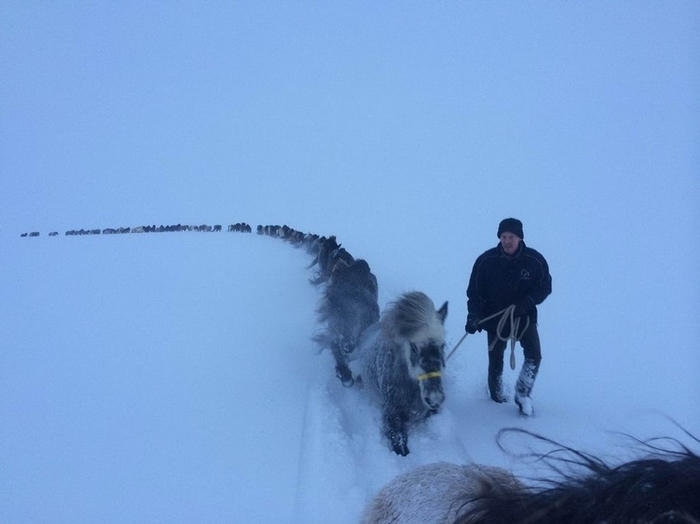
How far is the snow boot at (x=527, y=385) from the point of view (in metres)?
4.57

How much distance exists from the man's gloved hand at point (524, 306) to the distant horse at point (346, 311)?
2300 millimetres

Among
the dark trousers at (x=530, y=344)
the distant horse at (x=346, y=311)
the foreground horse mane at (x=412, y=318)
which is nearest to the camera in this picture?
the foreground horse mane at (x=412, y=318)

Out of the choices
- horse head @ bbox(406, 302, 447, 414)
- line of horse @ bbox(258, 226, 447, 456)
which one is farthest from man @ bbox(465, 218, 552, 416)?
horse head @ bbox(406, 302, 447, 414)

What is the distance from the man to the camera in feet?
14.3

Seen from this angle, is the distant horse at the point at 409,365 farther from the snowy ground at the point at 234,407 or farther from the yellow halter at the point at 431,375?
the snowy ground at the point at 234,407

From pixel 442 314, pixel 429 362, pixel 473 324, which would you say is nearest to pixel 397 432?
pixel 429 362

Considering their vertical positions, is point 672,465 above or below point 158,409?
above

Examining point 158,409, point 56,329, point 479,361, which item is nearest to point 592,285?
point 479,361

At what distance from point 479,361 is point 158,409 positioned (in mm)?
4448

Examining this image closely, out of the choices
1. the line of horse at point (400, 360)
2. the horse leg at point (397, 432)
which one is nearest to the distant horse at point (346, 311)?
the line of horse at point (400, 360)

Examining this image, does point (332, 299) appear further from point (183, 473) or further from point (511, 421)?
point (183, 473)

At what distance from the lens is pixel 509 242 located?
13.9ft

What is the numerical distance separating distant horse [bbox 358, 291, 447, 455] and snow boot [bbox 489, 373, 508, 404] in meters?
1.10

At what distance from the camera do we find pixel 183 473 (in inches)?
133
